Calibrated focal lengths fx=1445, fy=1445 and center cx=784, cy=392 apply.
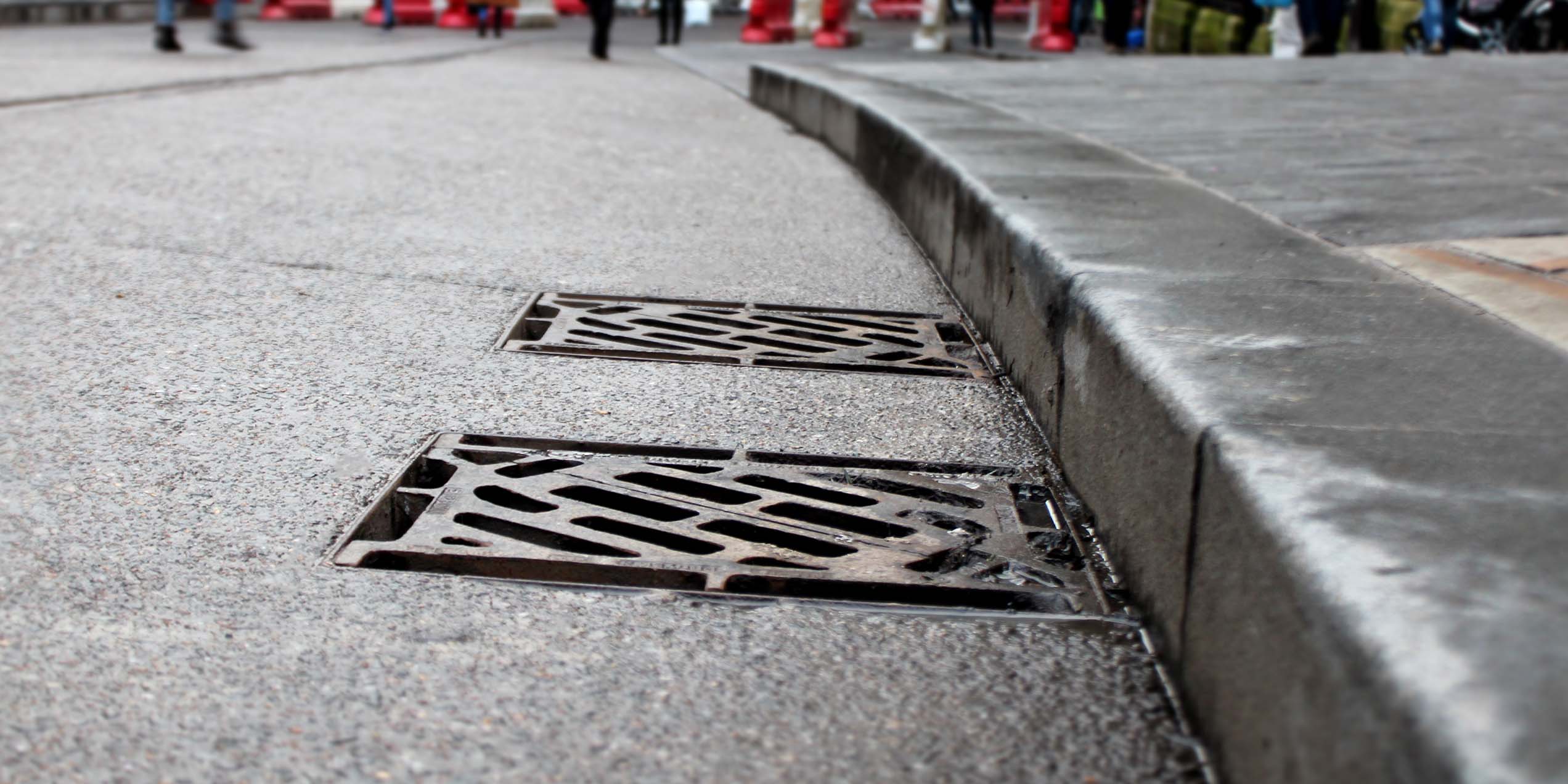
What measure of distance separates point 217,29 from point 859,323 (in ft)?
32.0

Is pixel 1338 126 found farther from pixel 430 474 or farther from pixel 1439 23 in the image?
pixel 1439 23

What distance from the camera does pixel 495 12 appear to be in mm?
20812

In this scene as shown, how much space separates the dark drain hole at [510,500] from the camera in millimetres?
2104

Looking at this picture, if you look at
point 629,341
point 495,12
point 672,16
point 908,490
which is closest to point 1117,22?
point 672,16

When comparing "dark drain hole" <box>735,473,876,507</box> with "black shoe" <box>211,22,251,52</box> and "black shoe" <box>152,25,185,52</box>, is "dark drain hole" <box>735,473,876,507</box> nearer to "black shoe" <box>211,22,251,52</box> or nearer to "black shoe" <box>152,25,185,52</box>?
"black shoe" <box>211,22,251,52</box>

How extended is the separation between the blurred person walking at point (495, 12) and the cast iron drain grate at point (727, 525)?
1831cm

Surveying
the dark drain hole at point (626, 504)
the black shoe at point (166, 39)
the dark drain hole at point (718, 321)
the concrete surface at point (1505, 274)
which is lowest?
the dark drain hole at point (626, 504)

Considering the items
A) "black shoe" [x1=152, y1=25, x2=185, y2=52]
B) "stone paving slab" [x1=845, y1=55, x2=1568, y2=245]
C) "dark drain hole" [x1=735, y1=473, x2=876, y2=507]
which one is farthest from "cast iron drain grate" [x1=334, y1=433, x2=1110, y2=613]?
"black shoe" [x1=152, y1=25, x2=185, y2=52]

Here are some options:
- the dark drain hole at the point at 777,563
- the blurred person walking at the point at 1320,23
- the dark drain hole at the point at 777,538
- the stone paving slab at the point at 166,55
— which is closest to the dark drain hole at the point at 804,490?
the dark drain hole at the point at 777,538

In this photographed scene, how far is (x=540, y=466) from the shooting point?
2281 mm

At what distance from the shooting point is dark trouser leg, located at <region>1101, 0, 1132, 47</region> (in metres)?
16.8

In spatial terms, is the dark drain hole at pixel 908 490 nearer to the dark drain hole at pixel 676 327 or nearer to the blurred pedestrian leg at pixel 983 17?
the dark drain hole at pixel 676 327

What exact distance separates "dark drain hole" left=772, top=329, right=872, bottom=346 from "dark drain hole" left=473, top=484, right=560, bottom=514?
3.73 feet

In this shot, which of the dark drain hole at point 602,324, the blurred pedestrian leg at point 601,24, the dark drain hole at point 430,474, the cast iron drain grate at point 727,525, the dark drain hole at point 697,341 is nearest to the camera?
the cast iron drain grate at point 727,525
